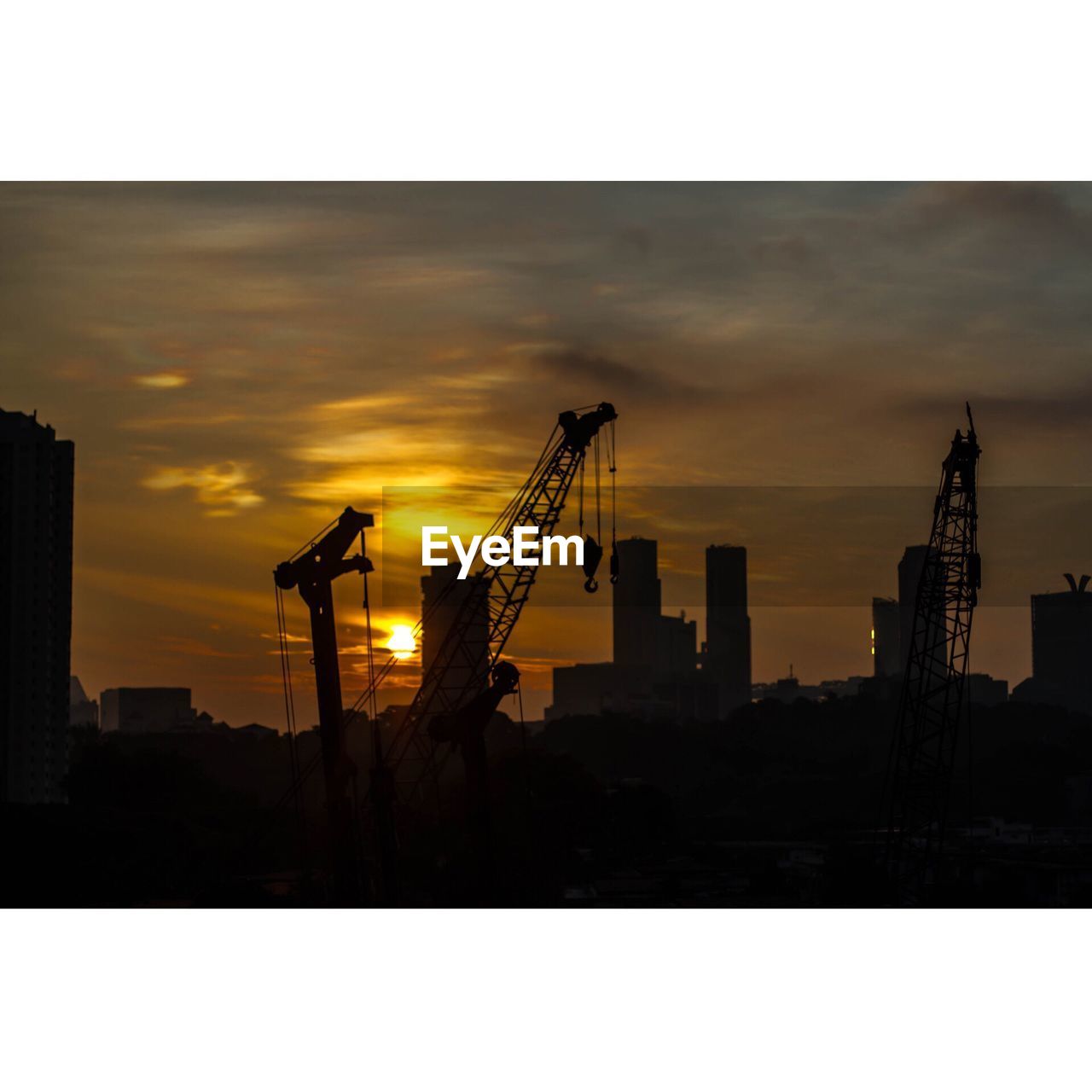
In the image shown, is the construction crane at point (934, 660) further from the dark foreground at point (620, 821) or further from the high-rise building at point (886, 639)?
the dark foreground at point (620, 821)

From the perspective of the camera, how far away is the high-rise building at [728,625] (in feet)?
101

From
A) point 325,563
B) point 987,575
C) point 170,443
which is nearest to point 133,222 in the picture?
point 170,443

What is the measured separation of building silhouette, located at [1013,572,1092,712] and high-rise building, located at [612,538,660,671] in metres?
7.65

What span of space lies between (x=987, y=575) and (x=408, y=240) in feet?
44.6

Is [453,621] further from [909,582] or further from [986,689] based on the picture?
[986,689]

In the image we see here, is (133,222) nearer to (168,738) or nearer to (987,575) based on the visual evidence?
(168,738)

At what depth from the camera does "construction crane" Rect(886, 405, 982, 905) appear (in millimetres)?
29594

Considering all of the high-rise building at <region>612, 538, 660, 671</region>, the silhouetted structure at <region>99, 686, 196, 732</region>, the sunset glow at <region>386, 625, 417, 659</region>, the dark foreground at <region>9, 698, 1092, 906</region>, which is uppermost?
the high-rise building at <region>612, 538, 660, 671</region>

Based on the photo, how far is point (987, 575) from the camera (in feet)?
99.3

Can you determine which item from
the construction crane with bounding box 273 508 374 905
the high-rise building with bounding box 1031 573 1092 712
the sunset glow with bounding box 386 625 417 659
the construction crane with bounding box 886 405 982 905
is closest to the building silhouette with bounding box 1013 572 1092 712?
→ the high-rise building with bounding box 1031 573 1092 712

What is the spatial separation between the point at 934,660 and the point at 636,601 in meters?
6.99

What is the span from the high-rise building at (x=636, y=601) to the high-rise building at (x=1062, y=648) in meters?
7.65

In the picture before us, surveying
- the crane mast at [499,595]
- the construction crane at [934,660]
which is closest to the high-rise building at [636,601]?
the crane mast at [499,595]

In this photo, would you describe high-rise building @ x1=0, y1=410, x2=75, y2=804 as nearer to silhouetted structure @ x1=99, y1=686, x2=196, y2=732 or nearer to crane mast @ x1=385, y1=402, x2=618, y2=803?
silhouetted structure @ x1=99, y1=686, x2=196, y2=732
